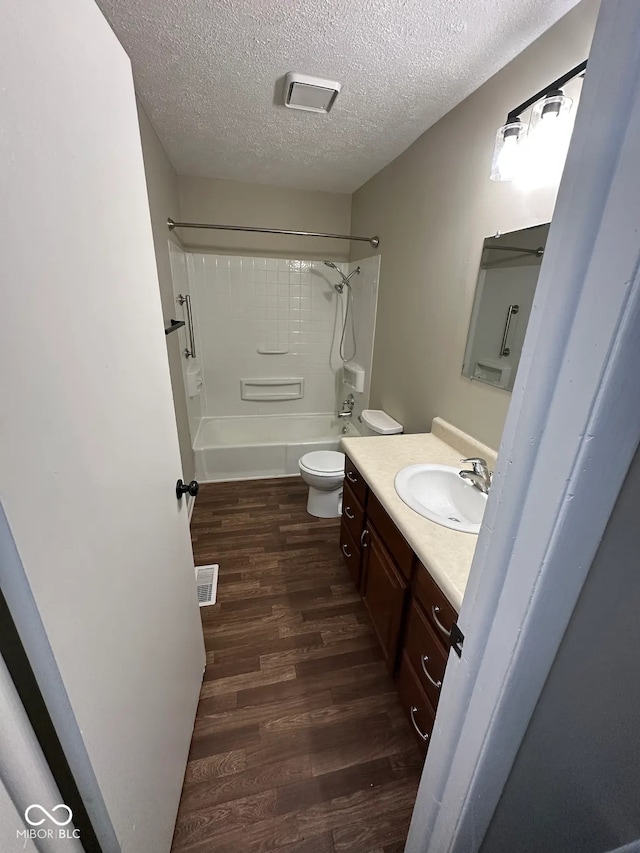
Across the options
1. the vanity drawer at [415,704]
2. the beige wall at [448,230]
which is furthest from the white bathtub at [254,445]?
the vanity drawer at [415,704]

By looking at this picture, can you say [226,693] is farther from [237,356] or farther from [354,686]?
[237,356]

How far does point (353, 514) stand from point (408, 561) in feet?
2.01

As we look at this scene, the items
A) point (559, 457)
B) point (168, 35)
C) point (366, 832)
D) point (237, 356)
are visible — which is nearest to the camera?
point (559, 457)

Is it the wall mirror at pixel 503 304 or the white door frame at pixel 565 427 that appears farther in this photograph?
the wall mirror at pixel 503 304

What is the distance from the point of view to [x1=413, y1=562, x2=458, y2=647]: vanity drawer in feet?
3.09

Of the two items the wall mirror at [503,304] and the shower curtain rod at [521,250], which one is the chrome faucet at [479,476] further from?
the shower curtain rod at [521,250]

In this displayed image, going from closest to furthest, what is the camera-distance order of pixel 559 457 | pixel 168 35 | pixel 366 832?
pixel 559 457
pixel 366 832
pixel 168 35

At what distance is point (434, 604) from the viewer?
1.01 meters

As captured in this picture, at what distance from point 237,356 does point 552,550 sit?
10.5 ft

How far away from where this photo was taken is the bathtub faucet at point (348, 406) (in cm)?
315

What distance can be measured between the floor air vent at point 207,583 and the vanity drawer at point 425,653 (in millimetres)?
1082

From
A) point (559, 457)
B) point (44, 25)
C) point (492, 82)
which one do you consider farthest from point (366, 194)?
point (559, 457)

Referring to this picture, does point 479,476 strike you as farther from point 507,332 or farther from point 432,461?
point 507,332

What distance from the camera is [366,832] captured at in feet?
3.37
